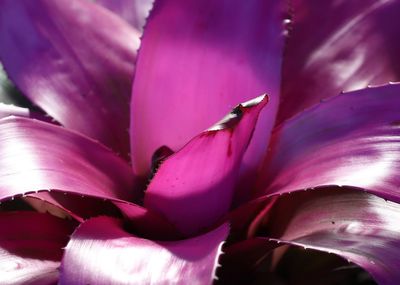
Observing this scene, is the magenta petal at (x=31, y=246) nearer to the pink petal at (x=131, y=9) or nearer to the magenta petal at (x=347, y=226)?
the magenta petal at (x=347, y=226)

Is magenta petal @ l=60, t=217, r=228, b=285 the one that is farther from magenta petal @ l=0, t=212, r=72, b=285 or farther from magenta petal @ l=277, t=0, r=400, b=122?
magenta petal @ l=277, t=0, r=400, b=122

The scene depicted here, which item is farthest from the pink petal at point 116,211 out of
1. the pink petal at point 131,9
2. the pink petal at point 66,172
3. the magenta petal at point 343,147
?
the pink petal at point 131,9

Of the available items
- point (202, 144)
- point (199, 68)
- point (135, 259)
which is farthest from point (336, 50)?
point (135, 259)

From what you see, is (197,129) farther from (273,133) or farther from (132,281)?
(132,281)

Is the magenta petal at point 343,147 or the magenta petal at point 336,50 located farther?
the magenta petal at point 336,50

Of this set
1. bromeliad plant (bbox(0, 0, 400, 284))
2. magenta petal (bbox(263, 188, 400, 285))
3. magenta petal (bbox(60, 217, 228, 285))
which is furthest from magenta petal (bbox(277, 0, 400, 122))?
magenta petal (bbox(60, 217, 228, 285))

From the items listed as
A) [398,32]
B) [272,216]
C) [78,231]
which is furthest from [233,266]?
[398,32]

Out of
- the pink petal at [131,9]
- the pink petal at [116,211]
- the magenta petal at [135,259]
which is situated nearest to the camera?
the magenta petal at [135,259]
